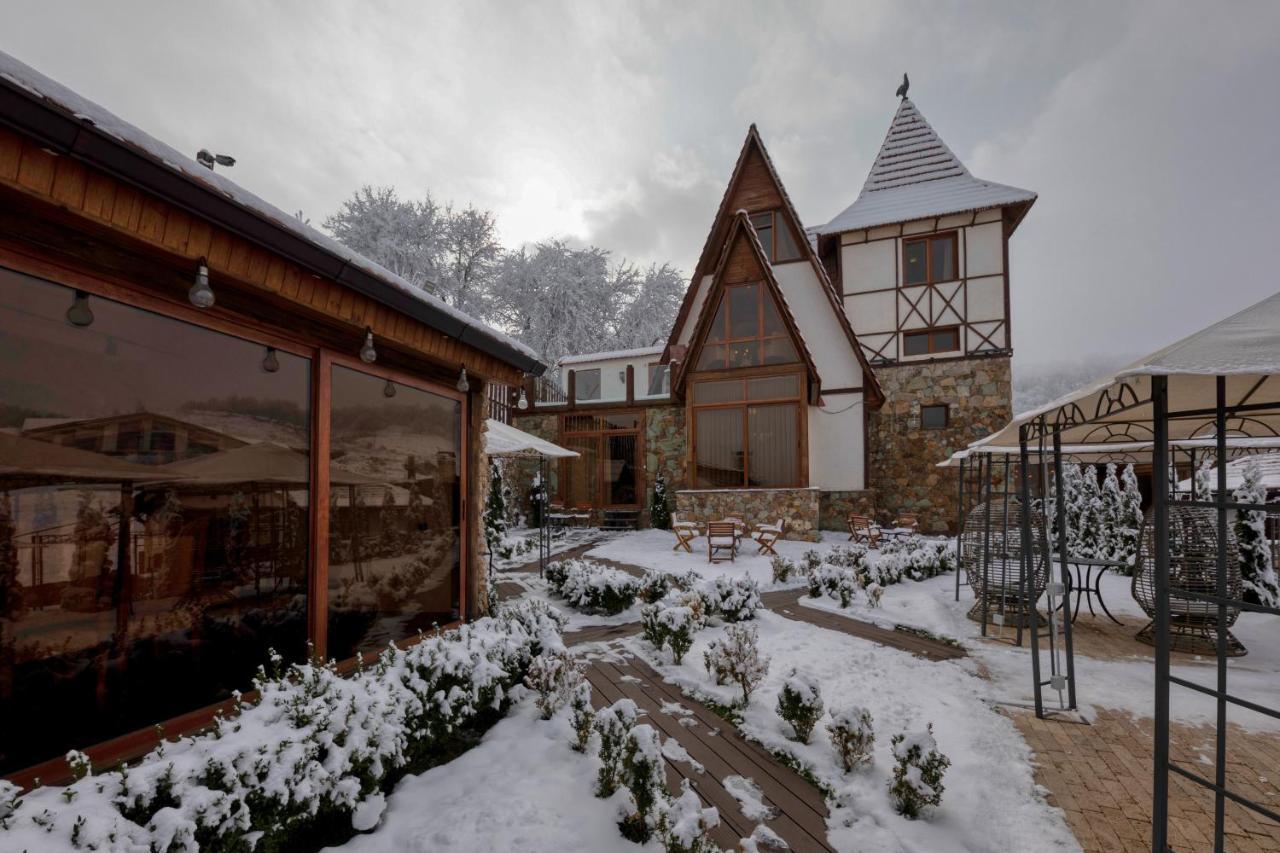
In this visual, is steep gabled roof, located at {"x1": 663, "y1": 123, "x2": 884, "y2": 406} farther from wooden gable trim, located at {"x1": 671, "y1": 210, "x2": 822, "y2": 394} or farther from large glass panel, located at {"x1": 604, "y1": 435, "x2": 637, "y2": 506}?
large glass panel, located at {"x1": 604, "y1": 435, "x2": 637, "y2": 506}

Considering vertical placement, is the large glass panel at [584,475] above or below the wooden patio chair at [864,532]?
above

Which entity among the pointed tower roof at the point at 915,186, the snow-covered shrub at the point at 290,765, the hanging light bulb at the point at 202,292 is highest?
the pointed tower roof at the point at 915,186

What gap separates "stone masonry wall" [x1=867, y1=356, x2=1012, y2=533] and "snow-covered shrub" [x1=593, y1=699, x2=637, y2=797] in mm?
14016

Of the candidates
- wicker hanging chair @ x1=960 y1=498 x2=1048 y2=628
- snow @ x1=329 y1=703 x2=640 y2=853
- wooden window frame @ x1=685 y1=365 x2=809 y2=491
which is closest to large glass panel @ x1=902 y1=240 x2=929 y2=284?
wooden window frame @ x1=685 y1=365 x2=809 y2=491

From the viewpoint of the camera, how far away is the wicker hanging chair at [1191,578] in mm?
5262

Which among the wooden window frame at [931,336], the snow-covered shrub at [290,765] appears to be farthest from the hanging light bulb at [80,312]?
the wooden window frame at [931,336]

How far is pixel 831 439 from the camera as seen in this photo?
1428 cm

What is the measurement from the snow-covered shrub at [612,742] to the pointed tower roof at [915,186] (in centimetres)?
1654

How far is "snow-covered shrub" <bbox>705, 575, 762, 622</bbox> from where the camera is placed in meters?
6.07

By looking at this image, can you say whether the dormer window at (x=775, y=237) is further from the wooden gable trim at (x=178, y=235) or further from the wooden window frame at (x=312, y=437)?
the wooden gable trim at (x=178, y=235)

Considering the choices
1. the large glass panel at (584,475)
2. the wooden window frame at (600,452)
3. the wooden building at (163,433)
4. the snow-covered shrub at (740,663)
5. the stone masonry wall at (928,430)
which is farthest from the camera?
the large glass panel at (584,475)

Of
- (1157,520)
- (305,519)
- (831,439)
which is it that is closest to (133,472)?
(305,519)

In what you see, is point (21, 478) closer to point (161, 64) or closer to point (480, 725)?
point (480, 725)

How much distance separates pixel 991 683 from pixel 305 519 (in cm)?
579
